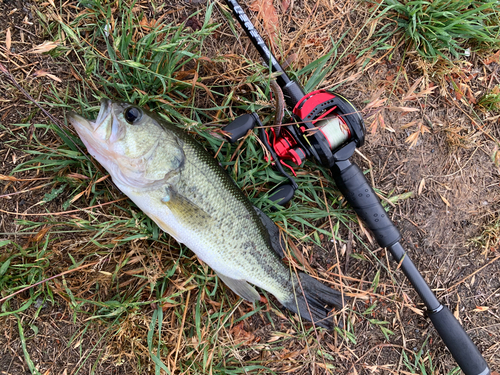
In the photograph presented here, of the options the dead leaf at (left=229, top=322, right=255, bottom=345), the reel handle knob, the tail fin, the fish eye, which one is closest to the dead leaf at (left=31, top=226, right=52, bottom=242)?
the fish eye

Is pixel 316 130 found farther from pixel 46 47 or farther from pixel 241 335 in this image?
pixel 46 47

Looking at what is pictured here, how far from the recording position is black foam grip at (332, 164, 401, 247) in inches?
110

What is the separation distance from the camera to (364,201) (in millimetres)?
2842

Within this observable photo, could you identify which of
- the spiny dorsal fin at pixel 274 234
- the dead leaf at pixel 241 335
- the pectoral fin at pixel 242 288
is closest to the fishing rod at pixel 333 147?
the spiny dorsal fin at pixel 274 234

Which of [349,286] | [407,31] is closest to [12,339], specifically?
[349,286]

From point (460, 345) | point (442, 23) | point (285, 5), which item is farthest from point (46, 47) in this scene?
point (460, 345)

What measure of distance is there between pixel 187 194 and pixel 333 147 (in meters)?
1.32

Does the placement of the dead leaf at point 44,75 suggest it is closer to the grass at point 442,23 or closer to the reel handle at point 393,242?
the reel handle at point 393,242

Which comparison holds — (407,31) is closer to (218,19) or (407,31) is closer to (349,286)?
(218,19)

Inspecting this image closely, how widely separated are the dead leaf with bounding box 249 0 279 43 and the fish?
4.82 feet

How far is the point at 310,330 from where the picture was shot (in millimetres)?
3020

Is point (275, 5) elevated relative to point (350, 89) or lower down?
elevated

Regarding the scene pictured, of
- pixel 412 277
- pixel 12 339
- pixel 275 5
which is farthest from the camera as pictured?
pixel 275 5

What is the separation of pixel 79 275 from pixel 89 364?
80cm
